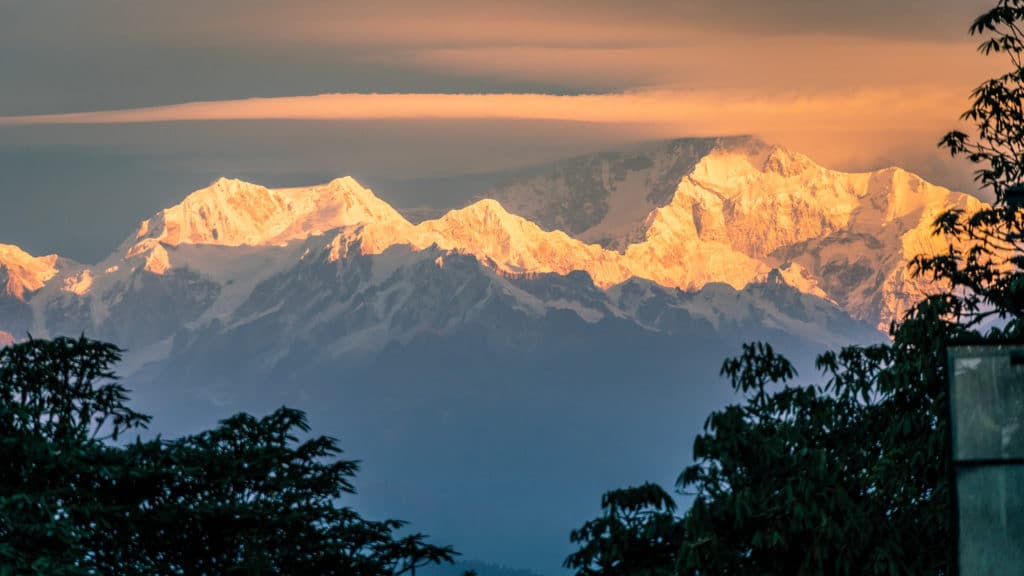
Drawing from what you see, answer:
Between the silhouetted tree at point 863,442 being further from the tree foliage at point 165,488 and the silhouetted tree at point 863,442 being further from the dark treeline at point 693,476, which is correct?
the tree foliage at point 165,488

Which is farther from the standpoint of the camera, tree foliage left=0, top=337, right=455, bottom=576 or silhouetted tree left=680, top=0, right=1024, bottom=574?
tree foliage left=0, top=337, right=455, bottom=576

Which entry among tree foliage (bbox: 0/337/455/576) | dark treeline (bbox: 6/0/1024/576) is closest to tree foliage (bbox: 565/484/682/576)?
dark treeline (bbox: 6/0/1024/576)

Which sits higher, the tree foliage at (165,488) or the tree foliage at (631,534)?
the tree foliage at (165,488)

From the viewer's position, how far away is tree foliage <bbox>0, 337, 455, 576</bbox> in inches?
1420

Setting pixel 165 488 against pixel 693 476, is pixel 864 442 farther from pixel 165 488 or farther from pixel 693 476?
pixel 165 488

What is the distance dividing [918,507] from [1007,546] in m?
17.0

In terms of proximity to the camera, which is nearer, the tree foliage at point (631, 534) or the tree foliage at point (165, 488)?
the tree foliage at point (631, 534)

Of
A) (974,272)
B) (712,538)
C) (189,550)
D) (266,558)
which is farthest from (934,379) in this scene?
(189,550)

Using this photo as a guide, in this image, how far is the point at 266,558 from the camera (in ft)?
121

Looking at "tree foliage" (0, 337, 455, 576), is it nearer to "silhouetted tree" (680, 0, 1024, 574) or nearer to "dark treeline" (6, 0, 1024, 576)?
"dark treeline" (6, 0, 1024, 576)

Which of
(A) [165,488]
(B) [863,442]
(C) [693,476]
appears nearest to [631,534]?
(C) [693,476]

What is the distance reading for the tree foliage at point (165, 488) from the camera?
36062 millimetres

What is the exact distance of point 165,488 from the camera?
129 ft

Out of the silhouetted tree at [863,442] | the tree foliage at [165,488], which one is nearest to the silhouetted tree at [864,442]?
the silhouetted tree at [863,442]
